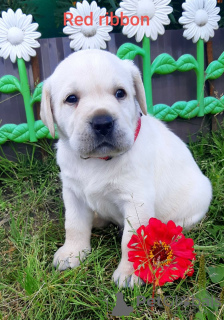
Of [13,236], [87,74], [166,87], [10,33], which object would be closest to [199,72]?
[166,87]

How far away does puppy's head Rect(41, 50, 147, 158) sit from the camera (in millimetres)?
1969

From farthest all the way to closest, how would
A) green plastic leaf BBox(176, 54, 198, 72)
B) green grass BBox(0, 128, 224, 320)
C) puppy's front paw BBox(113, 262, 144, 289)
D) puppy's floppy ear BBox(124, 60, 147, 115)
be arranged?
green plastic leaf BBox(176, 54, 198, 72) → puppy's floppy ear BBox(124, 60, 147, 115) → puppy's front paw BBox(113, 262, 144, 289) → green grass BBox(0, 128, 224, 320)

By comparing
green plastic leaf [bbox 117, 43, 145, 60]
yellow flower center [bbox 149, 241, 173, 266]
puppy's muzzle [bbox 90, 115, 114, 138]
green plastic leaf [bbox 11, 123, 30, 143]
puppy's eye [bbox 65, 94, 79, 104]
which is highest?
puppy's eye [bbox 65, 94, 79, 104]

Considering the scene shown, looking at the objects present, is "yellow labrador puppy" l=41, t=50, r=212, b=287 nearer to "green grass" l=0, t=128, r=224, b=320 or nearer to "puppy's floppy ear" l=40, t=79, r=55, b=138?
"puppy's floppy ear" l=40, t=79, r=55, b=138

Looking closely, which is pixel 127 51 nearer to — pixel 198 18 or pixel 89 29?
pixel 89 29

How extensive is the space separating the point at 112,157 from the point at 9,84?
183cm

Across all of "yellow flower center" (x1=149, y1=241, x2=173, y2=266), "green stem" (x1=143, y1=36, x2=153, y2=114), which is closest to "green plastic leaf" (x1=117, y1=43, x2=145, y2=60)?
"green stem" (x1=143, y1=36, x2=153, y2=114)

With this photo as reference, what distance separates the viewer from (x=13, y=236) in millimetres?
2746

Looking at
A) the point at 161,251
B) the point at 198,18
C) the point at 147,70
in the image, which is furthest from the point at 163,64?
the point at 161,251

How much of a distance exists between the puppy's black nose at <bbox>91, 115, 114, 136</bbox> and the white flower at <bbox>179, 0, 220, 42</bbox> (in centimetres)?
217

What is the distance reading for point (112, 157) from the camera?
87.7 inches

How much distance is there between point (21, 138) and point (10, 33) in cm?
102

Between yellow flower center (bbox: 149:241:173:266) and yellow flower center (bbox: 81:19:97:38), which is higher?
yellow flower center (bbox: 81:19:97:38)

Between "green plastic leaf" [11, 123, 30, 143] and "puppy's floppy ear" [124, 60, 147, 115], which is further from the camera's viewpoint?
"green plastic leaf" [11, 123, 30, 143]
